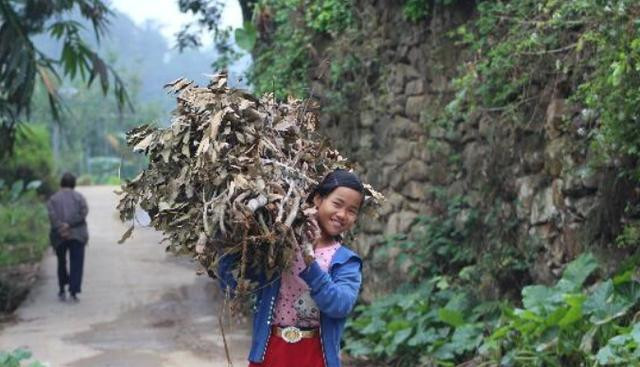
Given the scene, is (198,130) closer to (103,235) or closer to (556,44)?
(556,44)


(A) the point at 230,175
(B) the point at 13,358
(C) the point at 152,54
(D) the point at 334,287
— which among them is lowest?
(C) the point at 152,54

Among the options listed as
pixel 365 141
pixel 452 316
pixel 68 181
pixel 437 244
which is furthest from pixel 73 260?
pixel 452 316

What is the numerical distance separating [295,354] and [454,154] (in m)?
4.76

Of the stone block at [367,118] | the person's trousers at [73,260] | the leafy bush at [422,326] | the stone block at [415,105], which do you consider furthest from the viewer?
the person's trousers at [73,260]

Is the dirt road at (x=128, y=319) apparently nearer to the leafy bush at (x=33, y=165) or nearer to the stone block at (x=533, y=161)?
the stone block at (x=533, y=161)

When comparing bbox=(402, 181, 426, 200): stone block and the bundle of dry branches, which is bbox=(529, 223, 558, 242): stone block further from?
the bundle of dry branches

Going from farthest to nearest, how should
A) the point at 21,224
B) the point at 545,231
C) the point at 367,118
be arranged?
the point at 21,224 → the point at 367,118 → the point at 545,231

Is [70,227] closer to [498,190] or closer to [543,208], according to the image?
[498,190]

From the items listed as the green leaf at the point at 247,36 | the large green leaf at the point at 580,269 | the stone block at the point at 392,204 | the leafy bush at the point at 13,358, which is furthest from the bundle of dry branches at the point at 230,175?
the green leaf at the point at 247,36

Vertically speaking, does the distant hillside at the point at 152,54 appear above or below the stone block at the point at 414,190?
below

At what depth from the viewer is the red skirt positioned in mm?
3885

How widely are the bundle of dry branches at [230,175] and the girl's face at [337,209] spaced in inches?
3.3

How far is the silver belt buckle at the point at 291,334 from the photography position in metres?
3.89

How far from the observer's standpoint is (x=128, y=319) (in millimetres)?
11047
